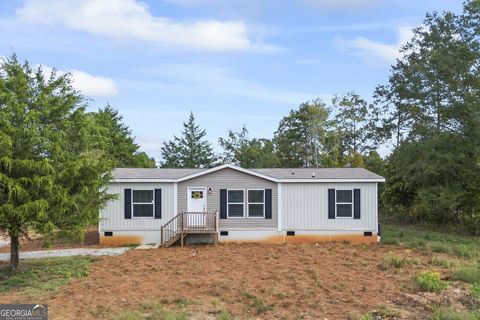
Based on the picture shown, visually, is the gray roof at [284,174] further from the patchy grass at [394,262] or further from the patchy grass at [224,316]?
the patchy grass at [224,316]

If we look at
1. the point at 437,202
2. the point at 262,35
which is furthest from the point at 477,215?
the point at 262,35

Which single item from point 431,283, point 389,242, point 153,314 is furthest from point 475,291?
point 389,242

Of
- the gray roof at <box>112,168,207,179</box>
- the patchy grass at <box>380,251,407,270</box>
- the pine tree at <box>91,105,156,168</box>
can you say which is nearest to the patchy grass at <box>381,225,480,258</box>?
the patchy grass at <box>380,251,407,270</box>

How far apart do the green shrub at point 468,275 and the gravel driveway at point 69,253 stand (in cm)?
1039

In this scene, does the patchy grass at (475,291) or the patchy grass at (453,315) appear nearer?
the patchy grass at (453,315)

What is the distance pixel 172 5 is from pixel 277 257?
8.23m

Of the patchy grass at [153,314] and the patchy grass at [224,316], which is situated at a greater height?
the patchy grass at [153,314]

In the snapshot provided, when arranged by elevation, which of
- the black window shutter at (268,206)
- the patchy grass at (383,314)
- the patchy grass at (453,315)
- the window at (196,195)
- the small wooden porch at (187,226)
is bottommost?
the patchy grass at (383,314)

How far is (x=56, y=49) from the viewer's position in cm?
1534

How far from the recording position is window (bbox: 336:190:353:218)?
19.0 metres

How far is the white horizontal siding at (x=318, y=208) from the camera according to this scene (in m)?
18.9

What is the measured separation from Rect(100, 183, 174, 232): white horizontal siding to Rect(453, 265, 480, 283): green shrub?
1092 cm

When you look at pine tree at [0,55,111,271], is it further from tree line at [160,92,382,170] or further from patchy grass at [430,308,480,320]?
tree line at [160,92,382,170]

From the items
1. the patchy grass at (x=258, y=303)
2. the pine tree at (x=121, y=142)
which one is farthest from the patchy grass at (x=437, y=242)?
the pine tree at (x=121, y=142)
